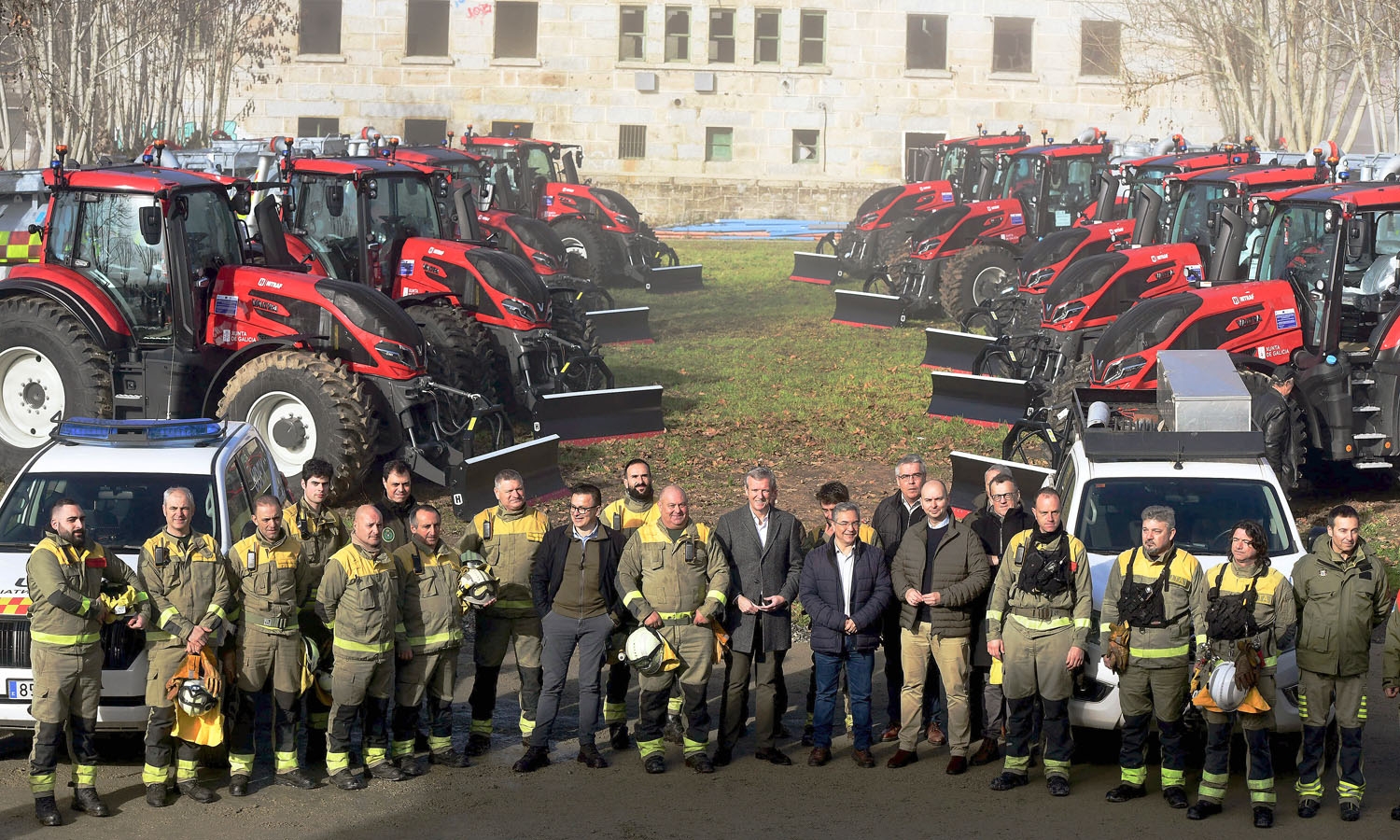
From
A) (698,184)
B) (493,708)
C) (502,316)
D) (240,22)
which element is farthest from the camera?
(698,184)

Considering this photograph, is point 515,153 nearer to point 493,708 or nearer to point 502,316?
point 502,316

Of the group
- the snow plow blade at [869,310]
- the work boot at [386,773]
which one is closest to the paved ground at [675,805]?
the work boot at [386,773]

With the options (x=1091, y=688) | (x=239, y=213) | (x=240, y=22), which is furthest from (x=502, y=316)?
(x=240, y=22)

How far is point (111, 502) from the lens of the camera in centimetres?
938

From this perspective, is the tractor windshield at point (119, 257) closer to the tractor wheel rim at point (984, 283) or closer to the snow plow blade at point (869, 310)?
the snow plow blade at point (869, 310)

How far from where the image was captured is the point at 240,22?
43688 millimetres

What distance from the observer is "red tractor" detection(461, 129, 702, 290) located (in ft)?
90.7

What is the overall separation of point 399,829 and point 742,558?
7.54ft

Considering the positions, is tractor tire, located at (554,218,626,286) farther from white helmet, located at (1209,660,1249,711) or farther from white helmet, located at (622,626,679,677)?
white helmet, located at (1209,660,1249,711)

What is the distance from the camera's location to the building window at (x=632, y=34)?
4631 cm

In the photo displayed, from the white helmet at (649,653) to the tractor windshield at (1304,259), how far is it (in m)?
7.67

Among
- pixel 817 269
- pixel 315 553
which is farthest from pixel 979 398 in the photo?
Answer: pixel 817 269

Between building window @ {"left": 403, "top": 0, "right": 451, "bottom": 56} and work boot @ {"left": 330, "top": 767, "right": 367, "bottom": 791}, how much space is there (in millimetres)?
40172

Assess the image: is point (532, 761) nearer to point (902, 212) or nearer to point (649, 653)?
point (649, 653)
